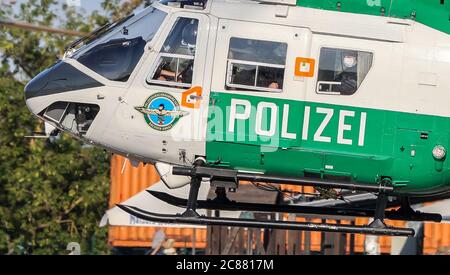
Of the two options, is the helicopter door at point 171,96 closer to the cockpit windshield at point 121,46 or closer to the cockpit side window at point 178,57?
the cockpit side window at point 178,57

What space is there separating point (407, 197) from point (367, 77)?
1.67m

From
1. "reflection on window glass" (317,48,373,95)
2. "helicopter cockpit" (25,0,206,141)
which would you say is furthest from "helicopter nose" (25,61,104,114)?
"reflection on window glass" (317,48,373,95)

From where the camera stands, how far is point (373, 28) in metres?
10.7

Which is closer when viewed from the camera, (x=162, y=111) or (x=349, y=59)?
(x=349, y=59)

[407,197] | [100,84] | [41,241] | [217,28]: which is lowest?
[41,241]

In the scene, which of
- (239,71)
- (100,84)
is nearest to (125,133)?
(100,84)

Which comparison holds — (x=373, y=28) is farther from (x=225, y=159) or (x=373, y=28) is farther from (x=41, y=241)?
(x=41, y=241)

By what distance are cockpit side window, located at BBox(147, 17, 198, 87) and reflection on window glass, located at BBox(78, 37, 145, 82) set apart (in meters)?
0.27

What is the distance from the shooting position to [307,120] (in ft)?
34.5

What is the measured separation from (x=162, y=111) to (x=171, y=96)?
0.60 ft

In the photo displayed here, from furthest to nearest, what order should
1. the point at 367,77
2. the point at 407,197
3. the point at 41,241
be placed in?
the point at 41,241
the point at 407,197
the point at 367,77

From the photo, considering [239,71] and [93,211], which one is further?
[93,211]

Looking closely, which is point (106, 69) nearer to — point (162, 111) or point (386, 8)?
point (162, 111)

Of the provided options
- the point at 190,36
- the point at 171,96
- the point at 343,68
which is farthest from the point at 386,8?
the point at 171,96
